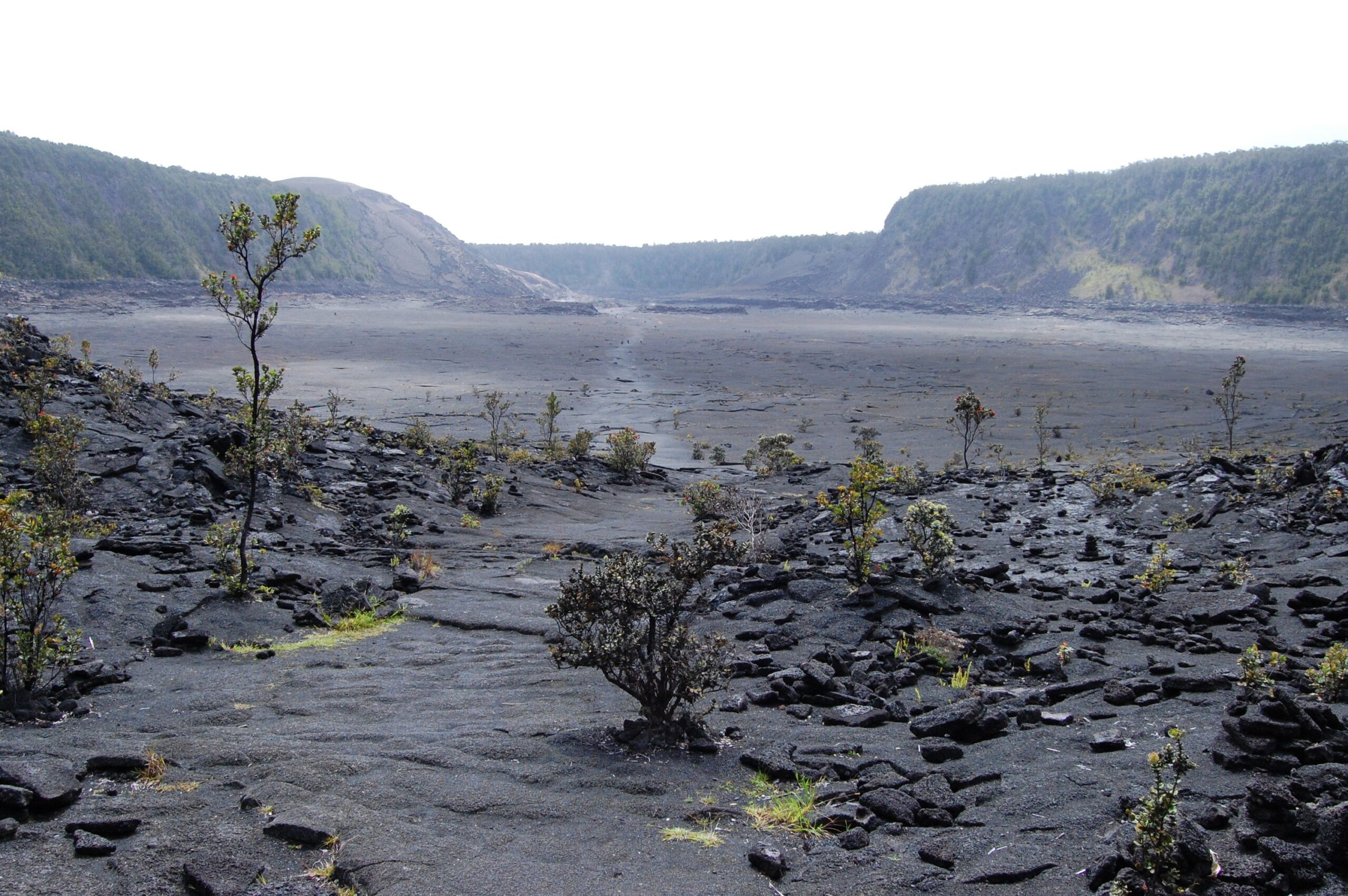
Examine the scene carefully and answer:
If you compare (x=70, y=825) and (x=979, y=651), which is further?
(x=979, y=651)

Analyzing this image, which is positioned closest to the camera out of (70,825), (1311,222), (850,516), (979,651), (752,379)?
(70,825)

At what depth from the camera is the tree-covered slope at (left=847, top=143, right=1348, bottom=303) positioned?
8025 cm

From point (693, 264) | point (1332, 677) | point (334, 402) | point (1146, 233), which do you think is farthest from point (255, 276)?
point (693, 264)

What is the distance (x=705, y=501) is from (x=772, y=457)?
6.77 m

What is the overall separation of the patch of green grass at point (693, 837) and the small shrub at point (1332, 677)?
3933 millimetres

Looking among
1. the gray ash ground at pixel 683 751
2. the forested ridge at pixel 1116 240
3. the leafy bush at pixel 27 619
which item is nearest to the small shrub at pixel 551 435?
the gray ash ground at pixel 683 751

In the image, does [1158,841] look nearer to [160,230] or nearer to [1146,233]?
[160,230]

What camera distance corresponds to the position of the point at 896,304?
95.9 meters

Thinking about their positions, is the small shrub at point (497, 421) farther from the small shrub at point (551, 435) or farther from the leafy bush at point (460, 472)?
the leafy bush at point (460, 472)

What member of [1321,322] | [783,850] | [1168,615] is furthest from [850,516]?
[1321,322]

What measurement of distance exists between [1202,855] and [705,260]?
170291 mm

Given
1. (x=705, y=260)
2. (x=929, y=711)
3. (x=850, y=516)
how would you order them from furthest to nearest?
1. (x=705, y=260)
2. (x=850, y=516)
3. (x=929, y=711)

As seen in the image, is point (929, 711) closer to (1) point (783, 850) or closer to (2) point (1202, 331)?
(1) point (783, 850)

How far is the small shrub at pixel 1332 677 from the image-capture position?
5203 mm
